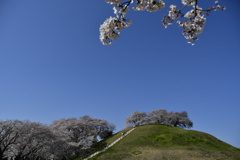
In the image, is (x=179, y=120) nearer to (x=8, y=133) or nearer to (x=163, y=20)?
(x=8, y=133)

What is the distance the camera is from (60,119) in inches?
2281

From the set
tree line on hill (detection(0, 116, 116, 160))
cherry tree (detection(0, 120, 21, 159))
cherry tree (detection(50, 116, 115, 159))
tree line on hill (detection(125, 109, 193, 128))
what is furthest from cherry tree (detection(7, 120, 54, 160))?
tree line on hill (detection(125, 109, 193, 128))

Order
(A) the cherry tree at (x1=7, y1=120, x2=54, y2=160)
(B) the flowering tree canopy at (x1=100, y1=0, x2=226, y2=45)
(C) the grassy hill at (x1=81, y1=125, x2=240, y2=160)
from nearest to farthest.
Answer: (B) the flowering tree canopy at (x1=100, y1=0, x2=226, y2=45)
(C) the grassy hill at (x1=81, y1=125, x2=240, y2=160)
(A) the cherry tree at (x1=7, y1=120, x2=54, y2=160)

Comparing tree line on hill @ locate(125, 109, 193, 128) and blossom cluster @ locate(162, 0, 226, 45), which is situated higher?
tree line on hill @ locate(125, 109, 193, 128)

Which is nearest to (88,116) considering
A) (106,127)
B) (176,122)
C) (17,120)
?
(106,127)

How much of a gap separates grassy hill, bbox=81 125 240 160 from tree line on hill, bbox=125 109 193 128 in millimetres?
34490

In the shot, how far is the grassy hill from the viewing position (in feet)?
82.6

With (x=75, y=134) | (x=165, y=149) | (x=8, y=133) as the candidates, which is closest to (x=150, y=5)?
(x=165, y=149)

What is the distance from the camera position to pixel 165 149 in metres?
29.1

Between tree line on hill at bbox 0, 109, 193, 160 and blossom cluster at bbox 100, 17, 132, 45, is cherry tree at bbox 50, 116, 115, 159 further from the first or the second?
blossom cluster at bbox 100, 17, 132, 45

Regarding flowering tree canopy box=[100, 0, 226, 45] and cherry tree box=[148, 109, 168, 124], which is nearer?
flowering tree canopy box=[100, 0, 226, 45]

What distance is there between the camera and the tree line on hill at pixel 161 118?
243 ft

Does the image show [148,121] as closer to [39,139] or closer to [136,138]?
[136,138]

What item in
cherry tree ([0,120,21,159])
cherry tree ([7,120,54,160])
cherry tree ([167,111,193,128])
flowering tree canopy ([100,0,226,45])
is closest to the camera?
flowering tree canopy ([100,0,226,45])
